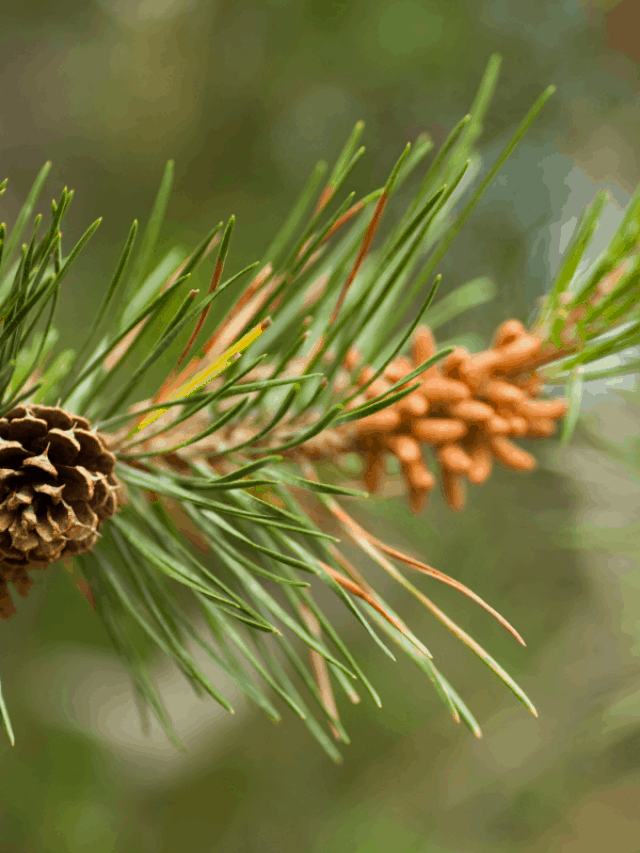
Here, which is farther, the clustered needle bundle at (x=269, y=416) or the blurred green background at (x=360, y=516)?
the blurred green background at (x=360, y=516)

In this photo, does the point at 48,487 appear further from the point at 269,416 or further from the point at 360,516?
the point at 360,516

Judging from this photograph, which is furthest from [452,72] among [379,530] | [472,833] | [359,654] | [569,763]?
[472,833]

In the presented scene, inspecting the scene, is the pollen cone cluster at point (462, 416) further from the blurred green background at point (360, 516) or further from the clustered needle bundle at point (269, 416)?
the blurred green background at point (360, 516)

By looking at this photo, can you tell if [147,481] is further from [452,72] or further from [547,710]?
[452,72]

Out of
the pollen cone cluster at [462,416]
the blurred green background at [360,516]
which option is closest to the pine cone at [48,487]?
the pollen cone cluster at [462,416]

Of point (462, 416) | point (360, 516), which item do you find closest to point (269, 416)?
point (462, 416)

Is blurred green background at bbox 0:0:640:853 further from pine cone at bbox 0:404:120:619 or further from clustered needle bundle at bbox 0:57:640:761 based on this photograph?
pine cone at bbox 0:404:120:619

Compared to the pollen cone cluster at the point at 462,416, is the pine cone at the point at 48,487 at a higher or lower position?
lower
